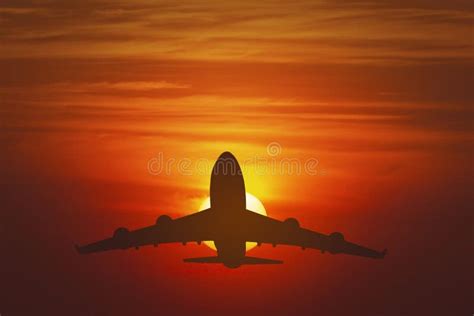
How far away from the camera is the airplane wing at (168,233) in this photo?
238 ft

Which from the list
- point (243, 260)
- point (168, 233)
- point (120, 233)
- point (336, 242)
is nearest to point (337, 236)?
point (336, 242)

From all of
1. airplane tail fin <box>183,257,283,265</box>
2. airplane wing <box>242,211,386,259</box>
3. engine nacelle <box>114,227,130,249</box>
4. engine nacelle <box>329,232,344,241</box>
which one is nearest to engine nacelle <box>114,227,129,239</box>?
engine nacelle <box>114,227,130,249</box>

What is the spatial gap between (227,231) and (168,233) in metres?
5.17

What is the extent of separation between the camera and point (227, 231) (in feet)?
236

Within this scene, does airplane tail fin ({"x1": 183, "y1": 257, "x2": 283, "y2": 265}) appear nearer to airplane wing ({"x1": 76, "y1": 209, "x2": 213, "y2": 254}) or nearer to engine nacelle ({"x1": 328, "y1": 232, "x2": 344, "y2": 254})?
airplane wing ({"x1": 76, "y1": 209, "x2": 213, "y2": 254})

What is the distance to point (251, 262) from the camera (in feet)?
226

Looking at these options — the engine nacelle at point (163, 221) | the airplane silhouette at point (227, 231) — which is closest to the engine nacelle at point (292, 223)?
the airplane silhouette at point (227, 231)

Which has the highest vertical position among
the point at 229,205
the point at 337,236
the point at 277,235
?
the point at 229,205

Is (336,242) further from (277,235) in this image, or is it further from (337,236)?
(277,235)

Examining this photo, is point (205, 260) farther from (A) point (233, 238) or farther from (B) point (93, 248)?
(B) point (93, 248)

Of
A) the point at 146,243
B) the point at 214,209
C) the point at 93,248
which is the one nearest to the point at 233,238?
the point at 214,209

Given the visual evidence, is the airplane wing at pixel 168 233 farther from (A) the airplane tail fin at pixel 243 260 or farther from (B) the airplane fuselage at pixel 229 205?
(A) the airplane tail fin at pixel 243 260

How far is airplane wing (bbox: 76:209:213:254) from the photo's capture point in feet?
238

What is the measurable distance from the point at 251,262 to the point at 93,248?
14286 millimetres
